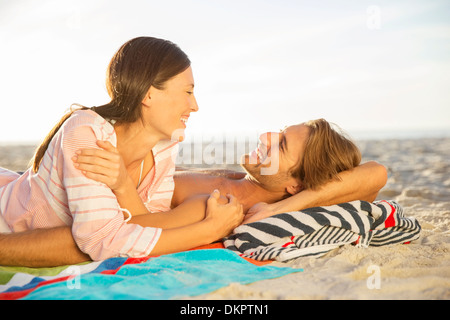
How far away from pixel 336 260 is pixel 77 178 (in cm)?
170

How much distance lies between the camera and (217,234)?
9.43 ft

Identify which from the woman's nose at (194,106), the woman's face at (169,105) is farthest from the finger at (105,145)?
the woman's nose at (194,106)

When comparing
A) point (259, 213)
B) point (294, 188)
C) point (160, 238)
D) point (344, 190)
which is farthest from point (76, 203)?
point (344, 190)

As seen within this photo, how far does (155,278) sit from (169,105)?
4.35ft

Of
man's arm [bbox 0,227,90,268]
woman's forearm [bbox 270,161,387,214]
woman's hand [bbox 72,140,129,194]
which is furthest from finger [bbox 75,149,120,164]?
woman's forearm [bbox 270,161,387,214]

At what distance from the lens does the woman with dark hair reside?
240 centimetres

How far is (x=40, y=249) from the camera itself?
253cm

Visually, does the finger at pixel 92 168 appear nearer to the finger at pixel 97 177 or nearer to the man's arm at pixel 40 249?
the finger at pixel 97 177

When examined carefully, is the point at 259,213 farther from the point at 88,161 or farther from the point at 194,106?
the point at 88,161

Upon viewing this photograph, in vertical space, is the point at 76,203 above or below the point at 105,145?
below

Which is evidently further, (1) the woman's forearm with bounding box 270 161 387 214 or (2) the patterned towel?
(1) the woman's forearm with bounding box 270 161 387 214

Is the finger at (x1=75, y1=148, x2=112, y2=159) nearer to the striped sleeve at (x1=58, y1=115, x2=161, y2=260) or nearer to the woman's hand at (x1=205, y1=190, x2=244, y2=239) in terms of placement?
the striped sleeve at (x1=58, y1=115, x2=161, y2=260)
